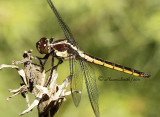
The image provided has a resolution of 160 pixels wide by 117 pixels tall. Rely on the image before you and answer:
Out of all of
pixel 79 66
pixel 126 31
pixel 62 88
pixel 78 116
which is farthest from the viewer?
pixel 126 31

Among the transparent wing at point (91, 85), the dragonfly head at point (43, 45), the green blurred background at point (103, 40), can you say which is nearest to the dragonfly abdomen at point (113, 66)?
the green blurred background at point (103, 40)

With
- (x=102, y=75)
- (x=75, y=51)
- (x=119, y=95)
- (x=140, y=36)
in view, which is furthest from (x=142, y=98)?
(x=75, y=51)

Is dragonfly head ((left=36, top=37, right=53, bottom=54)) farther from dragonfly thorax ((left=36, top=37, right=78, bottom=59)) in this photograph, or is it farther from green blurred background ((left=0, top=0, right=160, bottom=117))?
green blurred background ((left=0, top=0, right=160, bottom=117))

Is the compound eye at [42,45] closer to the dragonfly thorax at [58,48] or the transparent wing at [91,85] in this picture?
the dragonfly thorax at [58,48]

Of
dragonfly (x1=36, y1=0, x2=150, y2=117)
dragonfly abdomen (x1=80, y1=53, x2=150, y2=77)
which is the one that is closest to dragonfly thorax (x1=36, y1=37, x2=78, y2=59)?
dragonfly (x1=36, y1=0, x2=150, y2=117)

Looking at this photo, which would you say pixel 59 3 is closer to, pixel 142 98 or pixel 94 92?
pixel 94 92

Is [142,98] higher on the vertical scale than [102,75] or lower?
lower

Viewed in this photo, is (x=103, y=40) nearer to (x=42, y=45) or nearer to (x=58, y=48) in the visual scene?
(x=58, y=48)

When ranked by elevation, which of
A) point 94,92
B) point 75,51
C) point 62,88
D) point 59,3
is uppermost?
point 59,3
